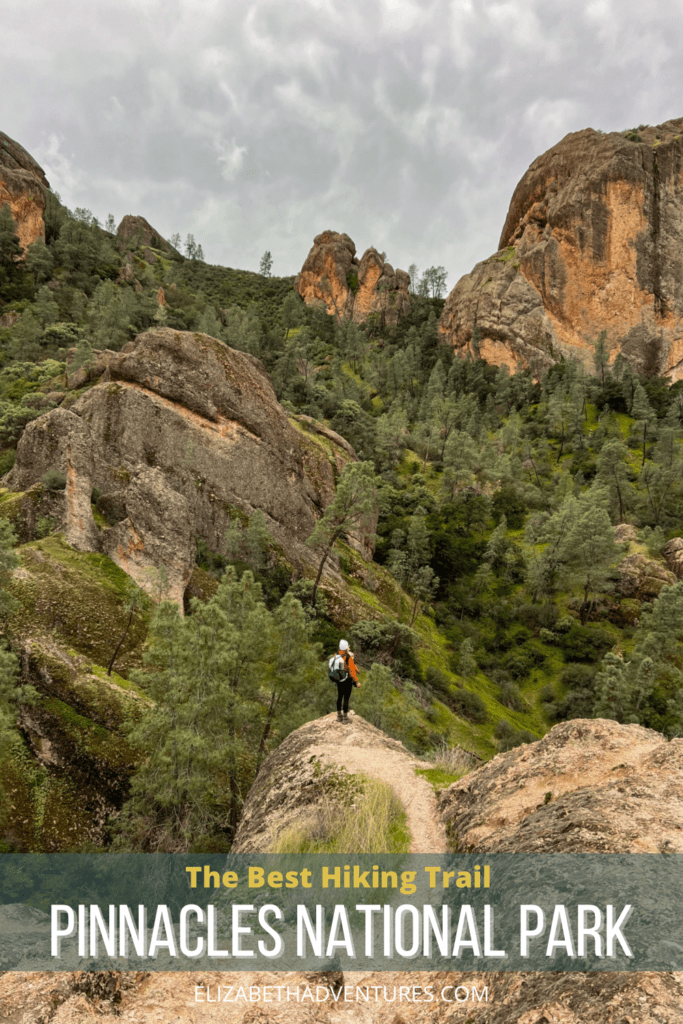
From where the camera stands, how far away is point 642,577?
47.3 meters

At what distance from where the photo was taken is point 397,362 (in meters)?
99.2

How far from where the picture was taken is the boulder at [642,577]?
46.3 m

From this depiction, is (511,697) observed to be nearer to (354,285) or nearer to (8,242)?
(8,242)

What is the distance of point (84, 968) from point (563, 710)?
39.3 meters

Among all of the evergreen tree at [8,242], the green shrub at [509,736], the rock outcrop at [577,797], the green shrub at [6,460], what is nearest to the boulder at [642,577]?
the green shrub at [509,736]

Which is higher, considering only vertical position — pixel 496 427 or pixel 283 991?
pixel 496 427

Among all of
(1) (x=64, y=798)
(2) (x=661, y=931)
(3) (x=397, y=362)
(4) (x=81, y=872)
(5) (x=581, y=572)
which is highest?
(3) (x=397, y=362)

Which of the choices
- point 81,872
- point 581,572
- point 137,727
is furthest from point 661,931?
point 581,572

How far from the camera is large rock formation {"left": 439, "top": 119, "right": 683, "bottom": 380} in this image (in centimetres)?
9575

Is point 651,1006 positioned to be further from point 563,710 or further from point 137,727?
point 563,710

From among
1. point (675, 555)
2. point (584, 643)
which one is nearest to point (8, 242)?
point (584, 643)

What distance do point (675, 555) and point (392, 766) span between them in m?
51.8

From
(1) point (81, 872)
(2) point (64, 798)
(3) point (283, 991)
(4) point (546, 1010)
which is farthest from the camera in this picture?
(2) point (64, 798)

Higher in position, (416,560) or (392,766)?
(416,560)
